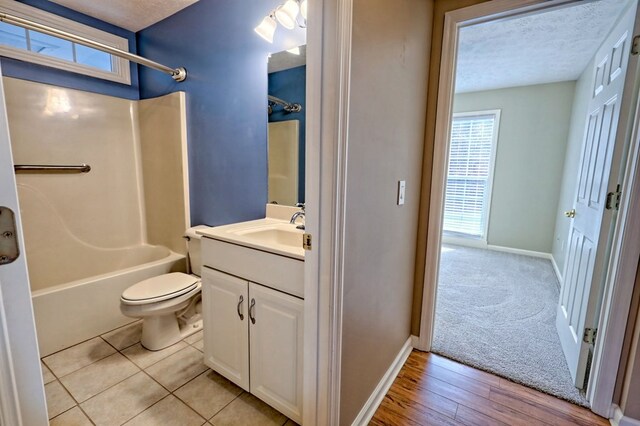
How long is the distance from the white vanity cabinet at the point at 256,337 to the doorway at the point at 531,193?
1.12 m

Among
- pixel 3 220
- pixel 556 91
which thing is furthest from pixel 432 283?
pixel 556 91

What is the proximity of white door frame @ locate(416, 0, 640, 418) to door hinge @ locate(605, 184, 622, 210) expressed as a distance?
0.18 ft

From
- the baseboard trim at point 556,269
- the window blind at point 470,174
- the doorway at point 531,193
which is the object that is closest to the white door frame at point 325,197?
the doorway at point 531,193

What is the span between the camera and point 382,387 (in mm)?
1563

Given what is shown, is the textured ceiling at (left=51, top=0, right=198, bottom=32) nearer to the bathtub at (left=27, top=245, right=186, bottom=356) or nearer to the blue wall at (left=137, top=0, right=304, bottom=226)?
the blue wall at (left=137, top=0, right=304, bottom=226)

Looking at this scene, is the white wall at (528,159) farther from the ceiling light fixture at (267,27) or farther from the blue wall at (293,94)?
the ceiling light fixture at (267,27)

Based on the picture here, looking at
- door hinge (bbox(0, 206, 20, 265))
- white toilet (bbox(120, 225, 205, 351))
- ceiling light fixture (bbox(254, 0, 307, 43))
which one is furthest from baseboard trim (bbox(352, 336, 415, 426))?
ceiling light fixture (bbox(254, 0, 307, 43))

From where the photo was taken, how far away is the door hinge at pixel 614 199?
139 cm

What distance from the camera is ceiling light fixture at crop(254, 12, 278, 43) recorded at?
177 centimetres

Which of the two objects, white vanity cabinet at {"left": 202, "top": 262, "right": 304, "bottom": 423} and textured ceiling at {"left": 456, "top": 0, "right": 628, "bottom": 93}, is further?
textured ceiling at {"left": 456, "top": 0, "right": 628, "bottom": 93}

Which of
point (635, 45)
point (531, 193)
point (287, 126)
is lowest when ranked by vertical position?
point (531, 193)

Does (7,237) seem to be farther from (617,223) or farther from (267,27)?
(617,223)

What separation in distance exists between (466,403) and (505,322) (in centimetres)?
105

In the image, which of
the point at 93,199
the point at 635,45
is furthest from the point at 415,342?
the point at 93,199
